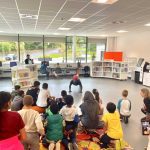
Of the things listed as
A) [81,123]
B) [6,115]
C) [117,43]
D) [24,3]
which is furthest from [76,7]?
[117,43]

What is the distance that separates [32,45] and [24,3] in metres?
8.36

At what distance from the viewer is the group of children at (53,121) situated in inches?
71.1

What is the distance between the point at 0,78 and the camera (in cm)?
1126

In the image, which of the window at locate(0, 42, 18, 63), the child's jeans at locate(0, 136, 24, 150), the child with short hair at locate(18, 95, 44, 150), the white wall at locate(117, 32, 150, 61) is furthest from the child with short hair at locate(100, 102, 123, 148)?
the window at locate(0, 42, 18, 63)

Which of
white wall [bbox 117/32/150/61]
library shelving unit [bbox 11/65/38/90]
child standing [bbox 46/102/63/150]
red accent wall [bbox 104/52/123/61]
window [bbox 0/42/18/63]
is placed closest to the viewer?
child standing [bbox 46/102/63/150]

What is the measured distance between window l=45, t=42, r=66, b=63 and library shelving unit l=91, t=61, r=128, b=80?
2.58 meters

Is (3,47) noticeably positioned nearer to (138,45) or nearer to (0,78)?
(0,78)

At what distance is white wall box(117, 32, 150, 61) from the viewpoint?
399 inches

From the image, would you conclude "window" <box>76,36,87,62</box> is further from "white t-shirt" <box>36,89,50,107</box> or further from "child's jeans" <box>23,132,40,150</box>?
"child's jeans" <box>23,132,40,150</box>

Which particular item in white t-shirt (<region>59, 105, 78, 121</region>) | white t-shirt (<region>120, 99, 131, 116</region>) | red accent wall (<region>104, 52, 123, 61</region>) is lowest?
white t-shirt (<region>120, 99, 131, 116</region>)

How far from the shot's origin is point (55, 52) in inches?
510

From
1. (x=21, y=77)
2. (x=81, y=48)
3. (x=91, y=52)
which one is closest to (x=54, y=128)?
(x=21, y=77)

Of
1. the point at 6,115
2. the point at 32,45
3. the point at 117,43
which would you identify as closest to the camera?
the point at 6,115

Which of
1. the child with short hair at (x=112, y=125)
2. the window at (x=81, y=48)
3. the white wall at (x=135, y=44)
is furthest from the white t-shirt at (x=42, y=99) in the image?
the window at (x=81, y=48)
